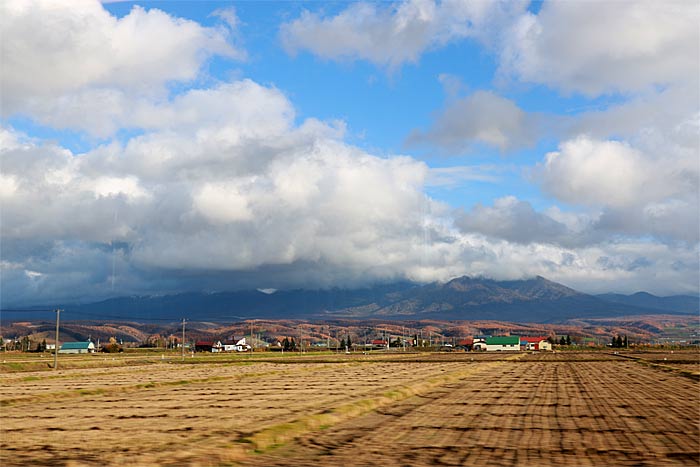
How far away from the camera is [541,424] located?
26250 millimetres

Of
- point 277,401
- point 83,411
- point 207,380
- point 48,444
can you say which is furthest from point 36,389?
point 48,444

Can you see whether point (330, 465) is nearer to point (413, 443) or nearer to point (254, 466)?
point (254, 466)

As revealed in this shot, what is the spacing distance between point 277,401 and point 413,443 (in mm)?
15838

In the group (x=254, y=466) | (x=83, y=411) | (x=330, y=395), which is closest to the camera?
(x=254, y=466)

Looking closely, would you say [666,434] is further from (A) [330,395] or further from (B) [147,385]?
(B) [147,385]

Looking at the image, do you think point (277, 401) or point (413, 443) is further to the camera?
point (277, 401)

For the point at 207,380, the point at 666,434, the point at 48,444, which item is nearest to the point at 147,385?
the point at 207,380

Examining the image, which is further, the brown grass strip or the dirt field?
the brown grass strip

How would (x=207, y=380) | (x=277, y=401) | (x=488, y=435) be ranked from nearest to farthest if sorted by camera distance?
(x=488, y=435)
(x=277, y=401)
(x=207, y=380)

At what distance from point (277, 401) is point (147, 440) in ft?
47.1

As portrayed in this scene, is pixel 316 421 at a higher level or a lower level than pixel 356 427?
higher

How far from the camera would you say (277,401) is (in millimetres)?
36312

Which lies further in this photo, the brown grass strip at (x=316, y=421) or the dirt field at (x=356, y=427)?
the brown grass strip at (x=316, y=421)

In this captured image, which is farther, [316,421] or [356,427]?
[316,421]
